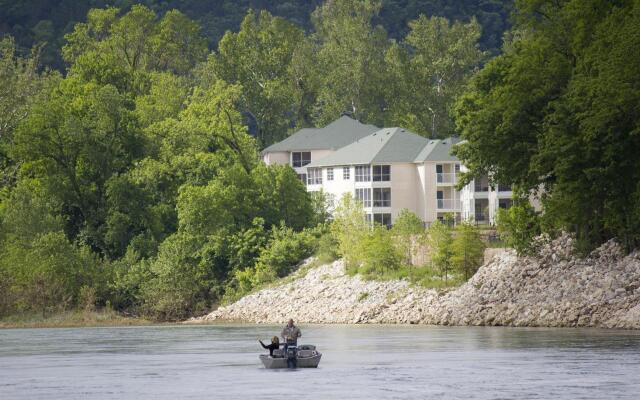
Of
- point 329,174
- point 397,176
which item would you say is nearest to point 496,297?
point 397,176

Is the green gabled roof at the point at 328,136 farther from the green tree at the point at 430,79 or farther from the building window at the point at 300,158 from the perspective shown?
the green tree at the point at 430,79

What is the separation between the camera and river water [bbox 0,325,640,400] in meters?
52.6

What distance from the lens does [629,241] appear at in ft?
274

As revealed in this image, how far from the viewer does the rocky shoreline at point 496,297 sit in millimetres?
80750

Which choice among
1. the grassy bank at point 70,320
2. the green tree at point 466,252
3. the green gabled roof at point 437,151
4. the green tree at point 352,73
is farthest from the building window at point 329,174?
the green tree at point 466,252

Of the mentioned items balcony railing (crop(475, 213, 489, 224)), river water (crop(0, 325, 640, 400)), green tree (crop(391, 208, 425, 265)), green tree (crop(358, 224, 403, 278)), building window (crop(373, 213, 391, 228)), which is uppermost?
building window (crop(373, 213, 391, 228))

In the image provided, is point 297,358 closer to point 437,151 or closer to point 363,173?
point 437,151

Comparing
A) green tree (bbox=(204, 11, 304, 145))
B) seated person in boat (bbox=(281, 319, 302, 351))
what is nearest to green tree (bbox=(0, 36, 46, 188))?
green tree (bbox=(204, 11, 304, 145))

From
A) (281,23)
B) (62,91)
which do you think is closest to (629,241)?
(62,91)

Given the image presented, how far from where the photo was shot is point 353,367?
202ft

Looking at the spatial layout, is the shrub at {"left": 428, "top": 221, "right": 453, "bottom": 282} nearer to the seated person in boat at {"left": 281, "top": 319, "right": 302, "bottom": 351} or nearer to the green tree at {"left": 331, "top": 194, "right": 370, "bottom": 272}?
the green tree at {"left": 331, "top": 194, "right": 370, "bottom": 272}

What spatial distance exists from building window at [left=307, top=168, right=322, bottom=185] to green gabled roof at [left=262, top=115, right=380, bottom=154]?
6.63 m

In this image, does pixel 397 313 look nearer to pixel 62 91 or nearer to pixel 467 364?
pixel 467 364

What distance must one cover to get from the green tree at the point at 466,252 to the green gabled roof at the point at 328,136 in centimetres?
5557
